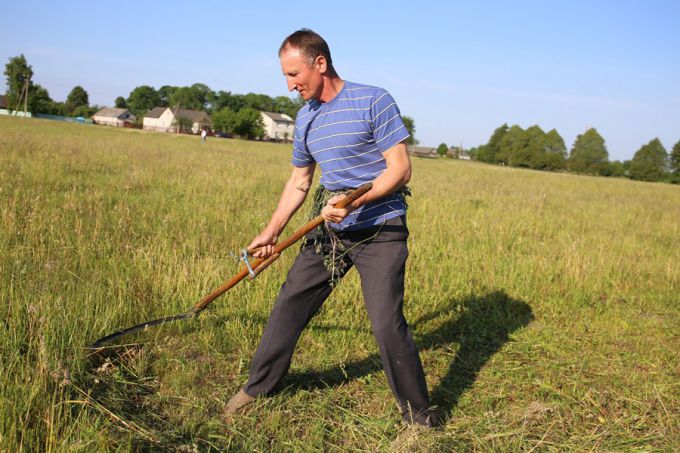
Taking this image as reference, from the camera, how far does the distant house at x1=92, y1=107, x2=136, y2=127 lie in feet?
351

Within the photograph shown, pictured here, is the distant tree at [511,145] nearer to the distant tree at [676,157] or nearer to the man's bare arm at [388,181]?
the distant tree at [676,157]

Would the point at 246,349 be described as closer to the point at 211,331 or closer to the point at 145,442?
the point at 211,331

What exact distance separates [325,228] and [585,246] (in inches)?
246

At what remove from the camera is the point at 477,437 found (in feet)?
9.54

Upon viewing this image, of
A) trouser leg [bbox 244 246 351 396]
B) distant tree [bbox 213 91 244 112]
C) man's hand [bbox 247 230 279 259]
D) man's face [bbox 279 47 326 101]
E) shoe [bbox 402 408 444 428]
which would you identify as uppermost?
distant tree [bbox 213 91 244 112]

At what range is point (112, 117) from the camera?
362 ft

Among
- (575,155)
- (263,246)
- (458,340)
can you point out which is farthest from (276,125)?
(263,246)

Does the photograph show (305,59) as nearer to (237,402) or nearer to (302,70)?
(302,70)

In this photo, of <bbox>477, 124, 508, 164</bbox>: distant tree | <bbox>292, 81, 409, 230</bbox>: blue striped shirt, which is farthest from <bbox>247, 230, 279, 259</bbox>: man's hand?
<bbox>477, 124, 508, 164</bbox>: distant tree

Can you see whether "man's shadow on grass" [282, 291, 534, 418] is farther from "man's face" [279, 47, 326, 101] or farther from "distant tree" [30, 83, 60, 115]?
"distant tree" [30, 83, 60, 115]

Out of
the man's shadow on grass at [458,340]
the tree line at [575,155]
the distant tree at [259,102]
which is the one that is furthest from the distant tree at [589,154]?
the man's shadow on grass at [458,340]

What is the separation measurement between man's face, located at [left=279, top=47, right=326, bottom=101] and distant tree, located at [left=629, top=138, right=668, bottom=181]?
237 feet

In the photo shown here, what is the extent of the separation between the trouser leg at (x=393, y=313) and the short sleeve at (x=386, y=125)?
0.46m

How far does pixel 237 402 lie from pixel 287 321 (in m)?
0.54
